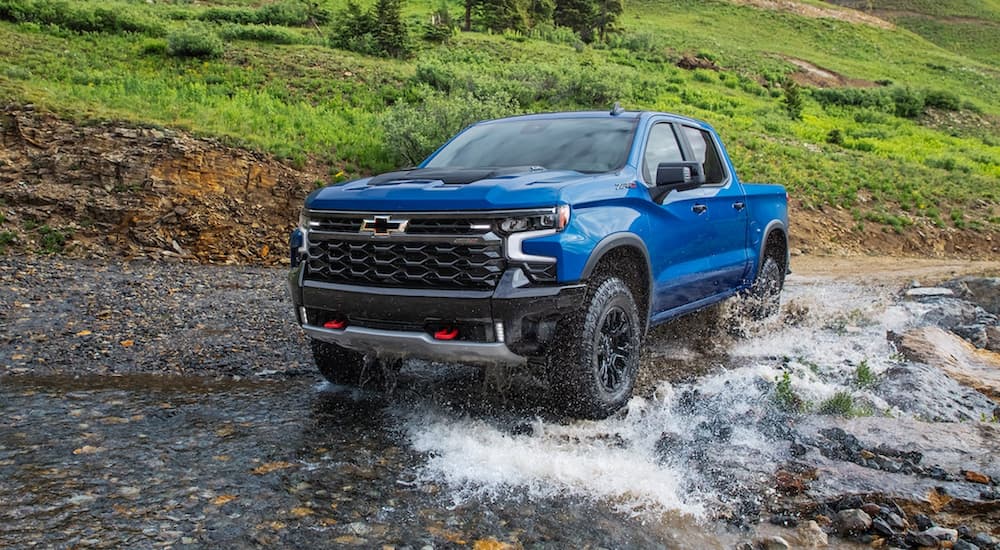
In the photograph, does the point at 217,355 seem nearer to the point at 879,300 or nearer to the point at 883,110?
the point at 879,300

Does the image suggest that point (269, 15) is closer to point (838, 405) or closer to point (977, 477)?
point (838, 405)

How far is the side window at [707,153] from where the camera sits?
20.7 ft

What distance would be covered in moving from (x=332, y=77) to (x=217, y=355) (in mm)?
16312

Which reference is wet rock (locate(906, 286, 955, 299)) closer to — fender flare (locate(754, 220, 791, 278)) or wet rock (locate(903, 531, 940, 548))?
fender flare (locate(754, 220, 791, 278))

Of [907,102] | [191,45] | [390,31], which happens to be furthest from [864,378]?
[907,102]

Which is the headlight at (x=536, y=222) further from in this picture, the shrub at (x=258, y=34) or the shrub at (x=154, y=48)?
the shrub at (x=258, y=34)

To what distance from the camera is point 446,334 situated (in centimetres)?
407

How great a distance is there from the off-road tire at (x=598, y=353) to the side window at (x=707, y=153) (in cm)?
212

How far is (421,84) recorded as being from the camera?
2048 cm

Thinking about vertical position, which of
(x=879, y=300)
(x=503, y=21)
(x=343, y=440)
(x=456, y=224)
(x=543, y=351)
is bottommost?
(x=879, y=300)

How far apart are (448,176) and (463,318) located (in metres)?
1.03

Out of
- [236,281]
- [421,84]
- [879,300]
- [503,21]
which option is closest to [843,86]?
[503,21]

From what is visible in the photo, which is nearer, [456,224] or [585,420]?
[456,224]

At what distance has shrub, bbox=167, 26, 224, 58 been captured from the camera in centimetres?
2075
